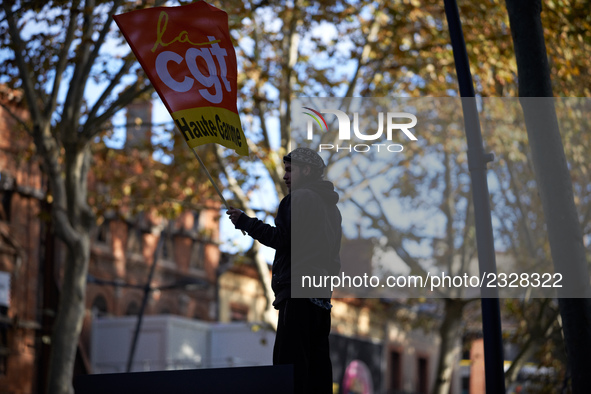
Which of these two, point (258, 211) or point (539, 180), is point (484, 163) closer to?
point (539, 180)

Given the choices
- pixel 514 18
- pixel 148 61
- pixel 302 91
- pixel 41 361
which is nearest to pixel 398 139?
pixel 302 91

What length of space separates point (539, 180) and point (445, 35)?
1020 centimetres

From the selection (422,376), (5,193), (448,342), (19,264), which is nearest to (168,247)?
(19,264)

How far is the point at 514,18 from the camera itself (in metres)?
9.73

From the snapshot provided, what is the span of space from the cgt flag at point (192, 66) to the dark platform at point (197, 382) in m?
1.87

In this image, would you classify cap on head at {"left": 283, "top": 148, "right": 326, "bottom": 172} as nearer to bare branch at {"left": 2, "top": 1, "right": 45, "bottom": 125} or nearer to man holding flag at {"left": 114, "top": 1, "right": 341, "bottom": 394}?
man holding flag at {"left": 114, "top": 1, "right": 341, "bottom": 394}

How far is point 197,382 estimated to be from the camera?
6.84m

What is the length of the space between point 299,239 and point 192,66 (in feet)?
6.39

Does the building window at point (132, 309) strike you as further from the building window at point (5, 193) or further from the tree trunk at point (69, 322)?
the tree trunk at point (69, 322)

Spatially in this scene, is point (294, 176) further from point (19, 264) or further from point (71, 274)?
point (19, 264)

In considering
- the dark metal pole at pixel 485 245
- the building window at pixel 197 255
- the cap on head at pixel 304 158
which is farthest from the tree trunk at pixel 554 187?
the building window at pixel 197 255

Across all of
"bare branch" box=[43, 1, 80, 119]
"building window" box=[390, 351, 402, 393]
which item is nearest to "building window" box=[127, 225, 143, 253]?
"bare branch" box=[43, 1, 80, 119]

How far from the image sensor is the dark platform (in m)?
6.66

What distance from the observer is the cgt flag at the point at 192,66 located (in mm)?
7949
